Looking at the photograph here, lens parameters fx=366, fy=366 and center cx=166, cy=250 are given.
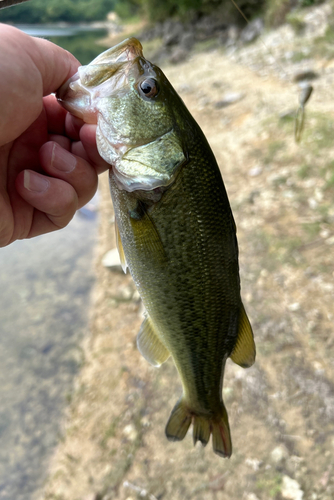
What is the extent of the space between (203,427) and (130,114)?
5.54 ft

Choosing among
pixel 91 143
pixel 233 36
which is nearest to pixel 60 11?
pixel 233 36

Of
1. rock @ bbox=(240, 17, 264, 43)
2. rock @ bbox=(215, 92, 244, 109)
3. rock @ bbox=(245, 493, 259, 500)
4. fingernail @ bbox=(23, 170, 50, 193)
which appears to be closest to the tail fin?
rock @ bbox=(245, 493, 259, 500)

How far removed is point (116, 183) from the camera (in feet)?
5.24

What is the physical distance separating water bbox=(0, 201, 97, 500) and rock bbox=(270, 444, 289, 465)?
225cm

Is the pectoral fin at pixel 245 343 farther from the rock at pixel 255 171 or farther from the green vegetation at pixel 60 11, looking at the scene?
the green vegetation at pixel 60 11

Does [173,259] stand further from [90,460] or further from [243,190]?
[243,190]

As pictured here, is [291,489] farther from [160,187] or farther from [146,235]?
[160,187]

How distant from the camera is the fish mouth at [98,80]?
1.53 meters

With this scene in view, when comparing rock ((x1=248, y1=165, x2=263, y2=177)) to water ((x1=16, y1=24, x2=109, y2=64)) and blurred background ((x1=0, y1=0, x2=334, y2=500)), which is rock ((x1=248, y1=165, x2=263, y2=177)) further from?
water ((x1=16, y1=24, x2=109, y2=64))

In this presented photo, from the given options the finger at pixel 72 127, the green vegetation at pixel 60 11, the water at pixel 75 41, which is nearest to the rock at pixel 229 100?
the water at pixel 75 41

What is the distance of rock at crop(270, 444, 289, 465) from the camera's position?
3.01 m

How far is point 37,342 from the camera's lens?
199 inches

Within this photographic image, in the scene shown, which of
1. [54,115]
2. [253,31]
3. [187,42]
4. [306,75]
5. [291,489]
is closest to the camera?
[54,115]

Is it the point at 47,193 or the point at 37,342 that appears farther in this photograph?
the point at 37,342
